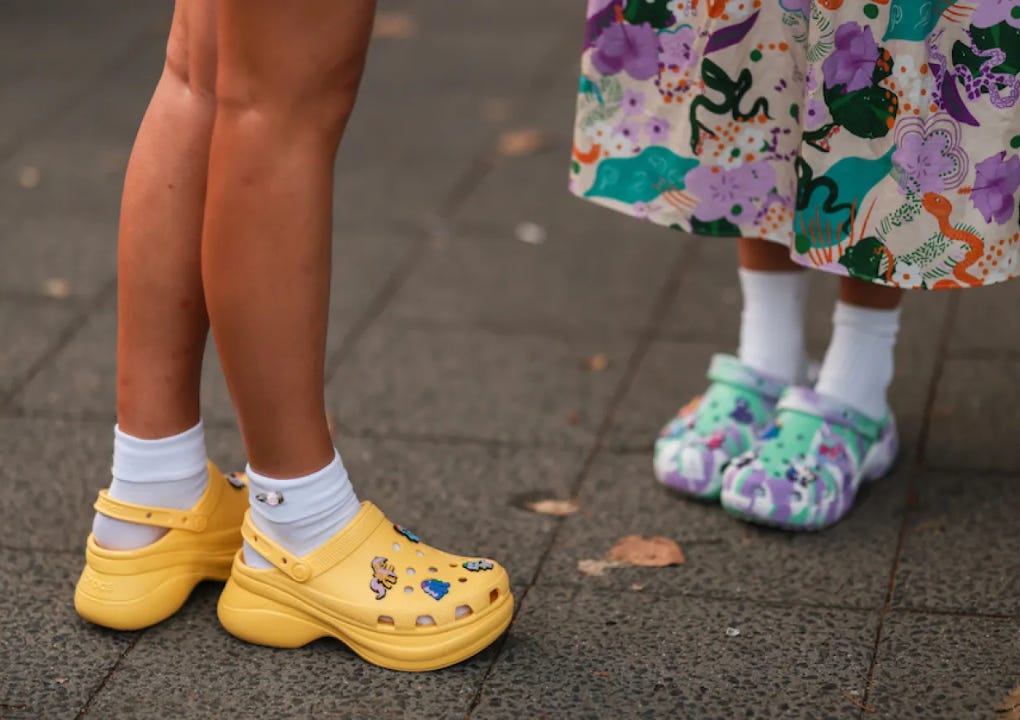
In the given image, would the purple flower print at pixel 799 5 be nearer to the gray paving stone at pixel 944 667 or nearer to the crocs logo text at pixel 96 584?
the gray paving stone at pixel 944 667

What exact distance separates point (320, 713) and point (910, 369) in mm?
1428

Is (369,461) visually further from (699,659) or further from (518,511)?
(699,659)

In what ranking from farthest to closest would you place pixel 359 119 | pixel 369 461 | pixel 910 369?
pixel 359 119, pixel 910 369, pixel 369 461

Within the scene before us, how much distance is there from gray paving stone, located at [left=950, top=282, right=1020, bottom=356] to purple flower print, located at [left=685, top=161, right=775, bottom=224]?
0.82m

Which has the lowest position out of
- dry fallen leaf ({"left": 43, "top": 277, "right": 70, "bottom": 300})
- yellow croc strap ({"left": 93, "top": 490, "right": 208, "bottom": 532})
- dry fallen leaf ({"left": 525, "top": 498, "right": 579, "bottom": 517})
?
dry fallen leaf ({"left": 43, "top": 277, "right": 70, "bottom": 300})

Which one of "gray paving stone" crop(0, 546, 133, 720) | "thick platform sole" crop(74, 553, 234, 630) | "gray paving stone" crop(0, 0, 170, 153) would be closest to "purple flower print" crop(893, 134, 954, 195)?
"thick platform sole" crop(74, 553, 234, 630)

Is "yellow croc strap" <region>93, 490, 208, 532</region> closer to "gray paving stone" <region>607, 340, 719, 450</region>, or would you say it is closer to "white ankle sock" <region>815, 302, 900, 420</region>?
"gray paving stone" <region>607, 340, 719, 450</region>

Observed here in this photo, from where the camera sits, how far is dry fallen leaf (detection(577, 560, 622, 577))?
218 centimetres

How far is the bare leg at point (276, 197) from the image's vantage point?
5.52 feet

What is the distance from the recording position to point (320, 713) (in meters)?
1.85

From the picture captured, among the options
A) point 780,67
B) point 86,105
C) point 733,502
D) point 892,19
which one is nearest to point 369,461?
point 733,502

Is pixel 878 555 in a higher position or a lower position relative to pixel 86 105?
higher

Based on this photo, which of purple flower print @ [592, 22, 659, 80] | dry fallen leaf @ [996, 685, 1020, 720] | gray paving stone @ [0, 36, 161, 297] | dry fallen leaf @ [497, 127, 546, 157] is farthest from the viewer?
dry fallen leaf @ [497, 127, 546, 157]

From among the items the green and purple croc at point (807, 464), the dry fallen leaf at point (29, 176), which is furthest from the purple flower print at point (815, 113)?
the dry fallen leaf at point (29, 176)
